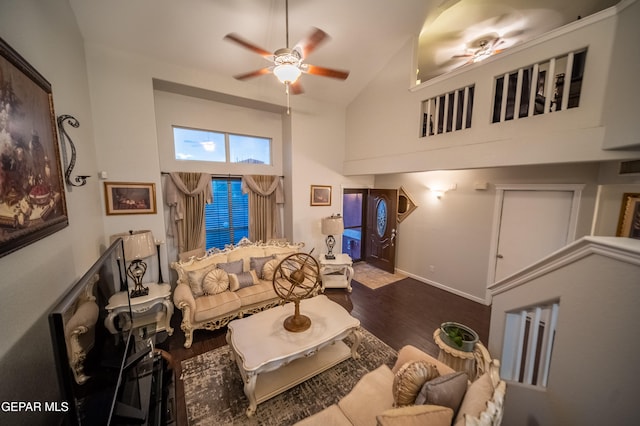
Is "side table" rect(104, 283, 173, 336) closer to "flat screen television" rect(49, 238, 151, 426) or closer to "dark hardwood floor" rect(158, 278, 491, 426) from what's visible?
"dark hardwood floor" rect(158, 278, 491, 426)

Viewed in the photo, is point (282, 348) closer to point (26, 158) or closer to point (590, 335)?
point (590, 335)

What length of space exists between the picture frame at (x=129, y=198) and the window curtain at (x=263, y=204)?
141 cm

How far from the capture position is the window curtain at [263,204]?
166 inches

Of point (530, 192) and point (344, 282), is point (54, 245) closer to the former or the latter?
point (344, 282)

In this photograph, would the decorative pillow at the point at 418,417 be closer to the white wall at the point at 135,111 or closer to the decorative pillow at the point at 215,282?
the decorative pillow at the point at 215,282

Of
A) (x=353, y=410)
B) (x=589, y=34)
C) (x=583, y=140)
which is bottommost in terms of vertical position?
(x=353, y=410)

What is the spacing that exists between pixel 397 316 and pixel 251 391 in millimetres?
2360

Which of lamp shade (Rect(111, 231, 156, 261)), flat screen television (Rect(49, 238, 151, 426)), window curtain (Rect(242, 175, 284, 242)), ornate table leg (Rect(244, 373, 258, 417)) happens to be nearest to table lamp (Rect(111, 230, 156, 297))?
lamp shade (Rect(111, 231, 156, 261))

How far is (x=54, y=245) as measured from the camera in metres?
1.50

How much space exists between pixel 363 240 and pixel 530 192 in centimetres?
334

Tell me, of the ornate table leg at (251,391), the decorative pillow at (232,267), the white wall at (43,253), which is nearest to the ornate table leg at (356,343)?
the ornate table leg at (251,391)

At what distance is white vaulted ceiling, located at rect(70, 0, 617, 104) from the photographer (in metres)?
2.60

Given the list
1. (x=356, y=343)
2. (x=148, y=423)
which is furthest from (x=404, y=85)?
(x=148, y=423)

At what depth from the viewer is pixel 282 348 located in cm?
207
